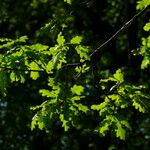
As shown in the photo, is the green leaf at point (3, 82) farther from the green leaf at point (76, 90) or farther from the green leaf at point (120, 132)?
the green leaf at point (120, 132)

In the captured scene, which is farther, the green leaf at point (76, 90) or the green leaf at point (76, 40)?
the green leaf at point (76, 90)

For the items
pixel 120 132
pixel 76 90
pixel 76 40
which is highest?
pixel 76 40

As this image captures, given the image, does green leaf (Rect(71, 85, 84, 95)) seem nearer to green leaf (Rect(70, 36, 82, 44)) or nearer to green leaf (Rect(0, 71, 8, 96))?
green leaf (Rect(70, 36, 82, 44))

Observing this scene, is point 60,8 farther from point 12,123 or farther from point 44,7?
point 12,123

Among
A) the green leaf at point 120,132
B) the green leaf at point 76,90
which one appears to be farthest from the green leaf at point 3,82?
the green leaf at point 120,132

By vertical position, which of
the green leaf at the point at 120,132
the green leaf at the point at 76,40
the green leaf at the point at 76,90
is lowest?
the green leaf at the point at 120,132

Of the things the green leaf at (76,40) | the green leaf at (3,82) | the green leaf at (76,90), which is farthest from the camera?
the green leaf at (76,90)

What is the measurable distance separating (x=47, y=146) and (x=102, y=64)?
5879 mm

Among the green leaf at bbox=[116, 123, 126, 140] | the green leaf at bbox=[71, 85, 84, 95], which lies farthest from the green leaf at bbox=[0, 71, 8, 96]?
the green leaf at bbox=[116, 123, 126, 140]

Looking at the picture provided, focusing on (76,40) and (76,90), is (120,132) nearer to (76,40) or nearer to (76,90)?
(76,90)

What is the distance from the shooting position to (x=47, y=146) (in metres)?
20.8

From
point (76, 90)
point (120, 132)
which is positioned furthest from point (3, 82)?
point (120, 132)

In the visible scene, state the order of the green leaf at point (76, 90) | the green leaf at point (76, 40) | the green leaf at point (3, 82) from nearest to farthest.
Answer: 1. the green leaf at point (3, 82)
2. the green leaf at point (76, 40)
3. the green leaf at point (76, 90)

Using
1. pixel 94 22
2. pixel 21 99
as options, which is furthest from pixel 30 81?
pixel 94 22
